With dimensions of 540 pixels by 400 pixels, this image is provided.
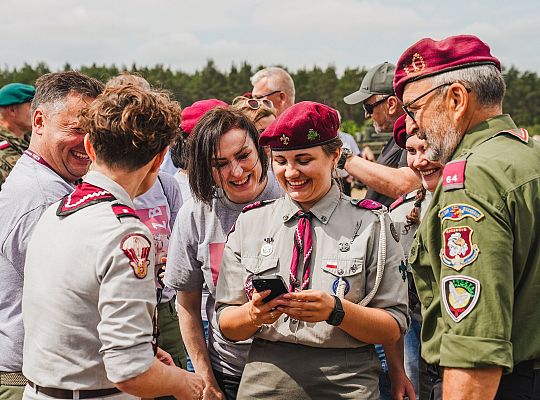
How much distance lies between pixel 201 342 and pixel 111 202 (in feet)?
4.33

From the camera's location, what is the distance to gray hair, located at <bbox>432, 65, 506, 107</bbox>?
7.74 feet

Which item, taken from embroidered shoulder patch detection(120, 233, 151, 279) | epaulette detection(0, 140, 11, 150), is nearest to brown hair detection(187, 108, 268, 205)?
embroidered shoulder patch detection(120, 233, 151, 279)

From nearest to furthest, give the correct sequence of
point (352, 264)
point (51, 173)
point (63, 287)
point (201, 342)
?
point (63, 287), point (352, 264), point (51, 173), point (201, 342)

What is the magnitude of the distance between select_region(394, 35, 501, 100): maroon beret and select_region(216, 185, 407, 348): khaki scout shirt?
0.69 meters

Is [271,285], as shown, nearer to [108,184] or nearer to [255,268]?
[255,268]

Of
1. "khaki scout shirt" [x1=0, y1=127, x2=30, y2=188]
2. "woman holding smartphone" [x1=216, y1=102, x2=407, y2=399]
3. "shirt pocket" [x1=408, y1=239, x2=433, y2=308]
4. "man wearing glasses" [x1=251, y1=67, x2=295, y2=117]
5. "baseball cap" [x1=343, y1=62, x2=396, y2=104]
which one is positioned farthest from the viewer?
"man wearing glasses" [x1=251, y1=67, x2=295, y2=117]

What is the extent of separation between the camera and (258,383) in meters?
2.86

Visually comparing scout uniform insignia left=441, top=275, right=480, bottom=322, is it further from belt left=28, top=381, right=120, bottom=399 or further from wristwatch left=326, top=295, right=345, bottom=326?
belt left=28, top=381, right=120, bottom=399

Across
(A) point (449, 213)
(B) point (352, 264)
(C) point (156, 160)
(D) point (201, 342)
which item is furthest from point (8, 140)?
(A) point (449, 213)

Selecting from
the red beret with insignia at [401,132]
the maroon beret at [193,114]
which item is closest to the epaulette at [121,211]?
the maroon beret at [193,114]

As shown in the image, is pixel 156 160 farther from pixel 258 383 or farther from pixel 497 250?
pixel 497 250

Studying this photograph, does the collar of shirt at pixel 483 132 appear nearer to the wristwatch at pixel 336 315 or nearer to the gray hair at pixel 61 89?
the wristwatch at pixel 336 315

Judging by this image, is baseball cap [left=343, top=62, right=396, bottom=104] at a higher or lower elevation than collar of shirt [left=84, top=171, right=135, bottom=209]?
higher

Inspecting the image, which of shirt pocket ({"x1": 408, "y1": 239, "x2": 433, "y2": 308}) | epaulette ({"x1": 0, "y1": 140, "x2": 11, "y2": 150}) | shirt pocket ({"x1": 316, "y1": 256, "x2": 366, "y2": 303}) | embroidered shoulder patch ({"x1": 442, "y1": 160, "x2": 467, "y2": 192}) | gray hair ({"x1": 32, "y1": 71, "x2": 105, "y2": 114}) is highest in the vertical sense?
gray hair ({"x1": 32, "y1": 71, "x2": 105, "y2": 114})
